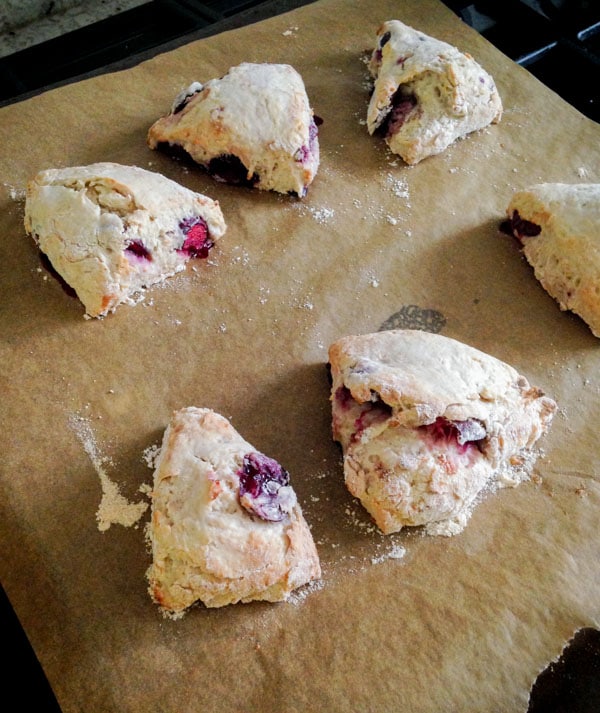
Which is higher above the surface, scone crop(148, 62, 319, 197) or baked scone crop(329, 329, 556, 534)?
scone crop(148, 62, 319, 197)

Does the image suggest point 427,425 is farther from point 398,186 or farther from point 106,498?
point 398,186

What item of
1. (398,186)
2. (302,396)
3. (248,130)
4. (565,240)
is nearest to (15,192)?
(248,130)

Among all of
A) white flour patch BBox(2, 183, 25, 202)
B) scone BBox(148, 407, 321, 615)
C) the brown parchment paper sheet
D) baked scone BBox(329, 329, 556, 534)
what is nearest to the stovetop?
the brown parchment paper sheet

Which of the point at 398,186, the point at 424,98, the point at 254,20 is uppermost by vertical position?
the point at 254,20

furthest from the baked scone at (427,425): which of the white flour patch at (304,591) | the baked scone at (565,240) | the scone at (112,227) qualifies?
the scone at (112,227)

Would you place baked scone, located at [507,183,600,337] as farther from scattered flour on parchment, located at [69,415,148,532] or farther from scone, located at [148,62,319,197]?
scattered flour on parchment, located at [69,415,148,532]

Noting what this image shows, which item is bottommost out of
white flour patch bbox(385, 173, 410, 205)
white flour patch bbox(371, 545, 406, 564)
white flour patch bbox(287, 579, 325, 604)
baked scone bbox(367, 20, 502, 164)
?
white flour patch bbox(371, 545, 406, 564)

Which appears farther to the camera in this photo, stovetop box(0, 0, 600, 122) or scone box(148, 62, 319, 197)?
stovetop box(0, 0, 600, 122)
